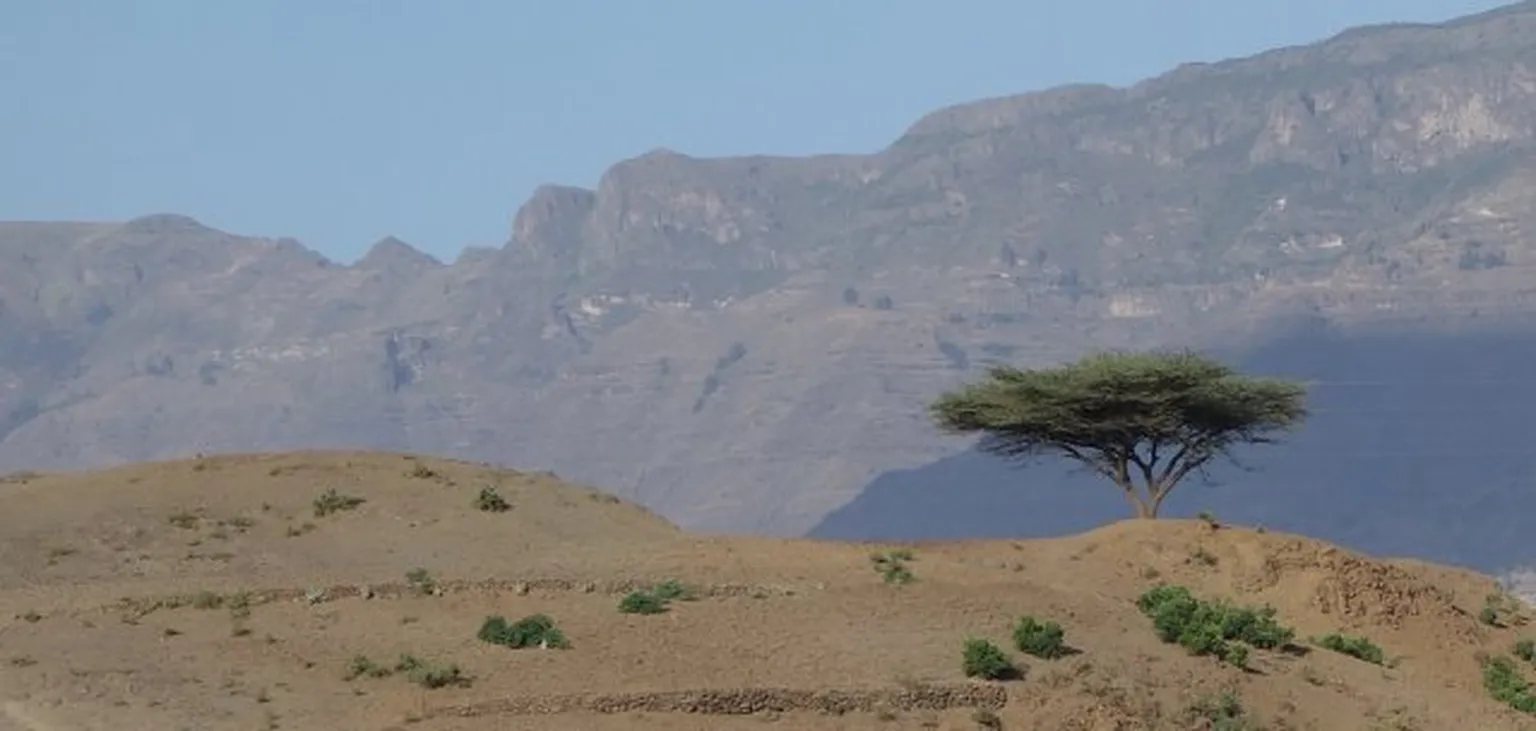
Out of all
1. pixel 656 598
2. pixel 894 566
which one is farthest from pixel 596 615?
pixel 894 566

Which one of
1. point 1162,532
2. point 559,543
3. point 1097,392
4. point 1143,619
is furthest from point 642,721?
point 1097,392

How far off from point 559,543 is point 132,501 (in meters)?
8.01

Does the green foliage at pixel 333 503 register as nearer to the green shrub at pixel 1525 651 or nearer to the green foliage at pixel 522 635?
the green foliage at pixel 522 635

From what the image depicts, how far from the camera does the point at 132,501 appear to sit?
154 feet

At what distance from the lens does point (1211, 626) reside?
1506 inches

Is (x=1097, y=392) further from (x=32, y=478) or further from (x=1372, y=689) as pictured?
(x=32, y=478)

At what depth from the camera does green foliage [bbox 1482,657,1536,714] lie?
40.4 meters

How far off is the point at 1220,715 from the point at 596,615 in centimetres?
861

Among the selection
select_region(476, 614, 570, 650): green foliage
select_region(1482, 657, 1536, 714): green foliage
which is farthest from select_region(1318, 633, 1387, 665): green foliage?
select_region(476, 614, 570, 650): green foliage

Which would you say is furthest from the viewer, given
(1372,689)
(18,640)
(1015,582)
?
(1015,582)

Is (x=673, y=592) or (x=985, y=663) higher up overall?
(x=673, y=592)

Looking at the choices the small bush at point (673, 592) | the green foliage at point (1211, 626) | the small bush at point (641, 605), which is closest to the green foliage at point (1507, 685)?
the green foliage at point (1211, 626)

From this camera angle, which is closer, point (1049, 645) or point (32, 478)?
point (1049, 645)

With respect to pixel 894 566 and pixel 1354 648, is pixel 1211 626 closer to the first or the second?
pixel 1354 648
